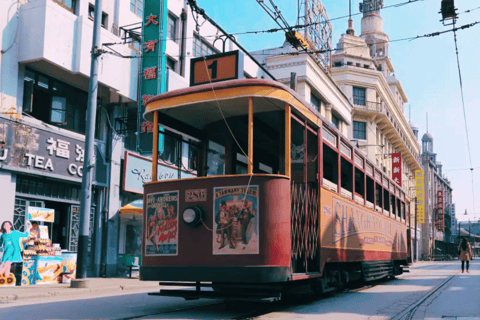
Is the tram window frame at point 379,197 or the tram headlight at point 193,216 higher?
the tram window frame at point 379,197

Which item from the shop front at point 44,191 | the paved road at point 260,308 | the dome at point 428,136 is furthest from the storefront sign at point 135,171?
the dome at point 428,136

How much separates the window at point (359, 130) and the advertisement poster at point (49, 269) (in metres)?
38.9

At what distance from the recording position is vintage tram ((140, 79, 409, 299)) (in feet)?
26.6

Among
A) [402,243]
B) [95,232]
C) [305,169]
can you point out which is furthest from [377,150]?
[305,169]

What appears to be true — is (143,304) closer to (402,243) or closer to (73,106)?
(73,106)

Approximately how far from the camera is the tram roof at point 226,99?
858 cm

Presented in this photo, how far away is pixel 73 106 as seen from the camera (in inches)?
712

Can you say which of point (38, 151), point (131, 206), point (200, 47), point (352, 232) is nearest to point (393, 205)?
point (352, 232)

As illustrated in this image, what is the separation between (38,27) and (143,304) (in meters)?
9.39

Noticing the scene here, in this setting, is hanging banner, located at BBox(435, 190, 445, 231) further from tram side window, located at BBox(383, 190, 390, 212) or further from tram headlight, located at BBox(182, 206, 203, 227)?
tram headlight, located at BBox(182, 206, 203, 227)

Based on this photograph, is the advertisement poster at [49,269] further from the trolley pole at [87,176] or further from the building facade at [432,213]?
the building facade at [432,213]

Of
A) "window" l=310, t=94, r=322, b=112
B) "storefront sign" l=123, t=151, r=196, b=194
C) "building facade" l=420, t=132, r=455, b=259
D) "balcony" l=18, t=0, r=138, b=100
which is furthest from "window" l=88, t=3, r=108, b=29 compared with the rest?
"building facade" l=420, t=132, r=455, b=259

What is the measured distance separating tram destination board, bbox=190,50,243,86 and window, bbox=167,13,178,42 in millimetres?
13386

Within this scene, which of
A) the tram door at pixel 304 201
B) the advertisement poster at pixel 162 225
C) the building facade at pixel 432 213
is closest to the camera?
the advertisement poster at pixel 162 225
